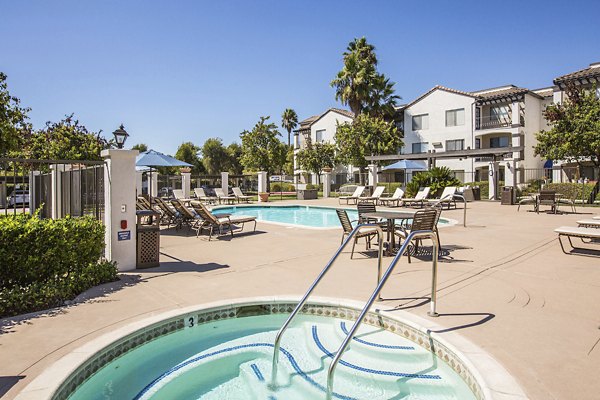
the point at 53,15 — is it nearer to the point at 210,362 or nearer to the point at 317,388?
the point at 210,362

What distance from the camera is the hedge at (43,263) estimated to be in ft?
15.0

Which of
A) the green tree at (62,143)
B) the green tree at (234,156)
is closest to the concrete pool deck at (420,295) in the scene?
the green tree at (62,143)

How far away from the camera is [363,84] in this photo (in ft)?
122

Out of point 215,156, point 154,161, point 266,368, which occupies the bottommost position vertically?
point 266,368

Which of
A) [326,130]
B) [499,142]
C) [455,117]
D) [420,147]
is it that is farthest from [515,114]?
[326,130]

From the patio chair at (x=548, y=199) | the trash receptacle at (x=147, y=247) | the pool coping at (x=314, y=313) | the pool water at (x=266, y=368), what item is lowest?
the pool water at (x=266, y=368)

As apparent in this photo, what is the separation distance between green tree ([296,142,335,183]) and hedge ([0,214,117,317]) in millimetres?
34510

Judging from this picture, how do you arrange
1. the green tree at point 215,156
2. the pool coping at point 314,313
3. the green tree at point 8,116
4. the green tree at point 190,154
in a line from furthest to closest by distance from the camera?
the green tree at point 190,154 → the green tree at point 215,156 → the green tree at point 8,116 → the pool coping at point 314,313

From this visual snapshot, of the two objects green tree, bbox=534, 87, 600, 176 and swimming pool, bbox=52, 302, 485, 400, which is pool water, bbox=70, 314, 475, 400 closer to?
swimming pool, bbox=52, 302, 485, 400

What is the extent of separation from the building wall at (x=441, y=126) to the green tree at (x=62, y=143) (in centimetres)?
2912

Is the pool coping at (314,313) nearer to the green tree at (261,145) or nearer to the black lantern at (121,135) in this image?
the black lantern at (121,135)

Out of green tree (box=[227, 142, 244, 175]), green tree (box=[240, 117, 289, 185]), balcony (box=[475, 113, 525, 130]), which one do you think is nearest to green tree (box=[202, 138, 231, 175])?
green tree (box=[227, 142, 244, 175])

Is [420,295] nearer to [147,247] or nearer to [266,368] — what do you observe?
[266,368]

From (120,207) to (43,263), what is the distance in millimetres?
1664
